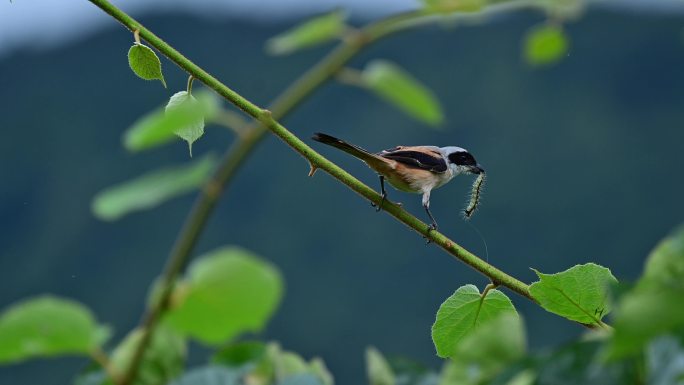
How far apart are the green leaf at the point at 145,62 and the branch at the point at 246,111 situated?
49 millimetres

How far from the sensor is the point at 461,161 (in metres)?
2.36

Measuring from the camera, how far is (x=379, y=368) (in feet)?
2.46

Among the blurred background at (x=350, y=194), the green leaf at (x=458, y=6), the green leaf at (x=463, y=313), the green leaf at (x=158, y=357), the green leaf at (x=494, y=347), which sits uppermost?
the green leaf at (x=458, y=6)

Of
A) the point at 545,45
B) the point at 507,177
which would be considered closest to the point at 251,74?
the point at 507,177

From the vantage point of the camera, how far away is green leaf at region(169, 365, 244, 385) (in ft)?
2.07

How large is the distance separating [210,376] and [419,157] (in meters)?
1.64

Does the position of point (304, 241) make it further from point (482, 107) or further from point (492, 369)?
point (492, 369)

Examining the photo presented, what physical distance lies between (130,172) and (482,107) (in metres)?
6.17

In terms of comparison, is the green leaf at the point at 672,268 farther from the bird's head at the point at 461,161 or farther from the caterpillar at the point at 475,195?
the bird's head at the point at 461,161

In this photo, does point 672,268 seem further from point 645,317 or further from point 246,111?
point 246,111

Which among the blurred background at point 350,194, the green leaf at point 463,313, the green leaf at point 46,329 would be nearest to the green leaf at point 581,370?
the green leaf at point 46,329

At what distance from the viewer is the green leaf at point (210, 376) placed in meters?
0.63

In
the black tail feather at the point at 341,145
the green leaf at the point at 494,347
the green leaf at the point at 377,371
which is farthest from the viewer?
the black tail feather at the point at 341,145

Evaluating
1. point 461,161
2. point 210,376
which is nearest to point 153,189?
point 210,376
